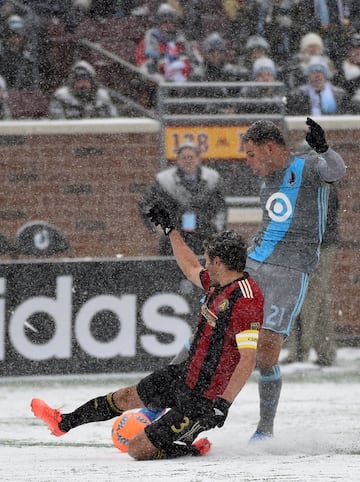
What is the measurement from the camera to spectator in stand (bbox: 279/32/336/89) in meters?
14.0

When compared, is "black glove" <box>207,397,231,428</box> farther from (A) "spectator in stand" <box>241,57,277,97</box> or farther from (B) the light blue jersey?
(A) "spectator in stand" <box>241,57,277,97</box>

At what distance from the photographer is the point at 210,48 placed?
1436 centimetres

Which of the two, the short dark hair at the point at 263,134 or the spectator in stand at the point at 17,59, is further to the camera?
A: the spectator in stand at the point at 17,59

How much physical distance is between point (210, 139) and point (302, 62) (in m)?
1.67

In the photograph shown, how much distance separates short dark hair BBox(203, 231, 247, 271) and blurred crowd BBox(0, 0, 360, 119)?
24.1ft

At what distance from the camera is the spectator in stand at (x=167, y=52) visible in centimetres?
1434

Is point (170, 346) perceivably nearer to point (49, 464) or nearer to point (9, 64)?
point (49, 464)

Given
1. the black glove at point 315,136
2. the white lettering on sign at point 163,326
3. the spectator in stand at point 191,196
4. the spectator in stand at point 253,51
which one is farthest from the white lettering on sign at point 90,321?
the spectator in stand at point 253,51

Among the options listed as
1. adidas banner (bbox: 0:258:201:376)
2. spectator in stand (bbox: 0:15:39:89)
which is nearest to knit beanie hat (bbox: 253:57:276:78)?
spectator in stand (bbox: 0:15:39:89)

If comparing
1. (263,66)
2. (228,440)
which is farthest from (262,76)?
(228,440)

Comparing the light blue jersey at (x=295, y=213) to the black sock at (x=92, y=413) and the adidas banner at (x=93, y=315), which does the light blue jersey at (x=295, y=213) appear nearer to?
the black sock at (x=92, y=413)

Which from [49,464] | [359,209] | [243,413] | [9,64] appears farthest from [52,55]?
[49,464]

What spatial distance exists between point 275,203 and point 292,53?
26.8 ft

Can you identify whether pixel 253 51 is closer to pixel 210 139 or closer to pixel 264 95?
pixel 264 95
